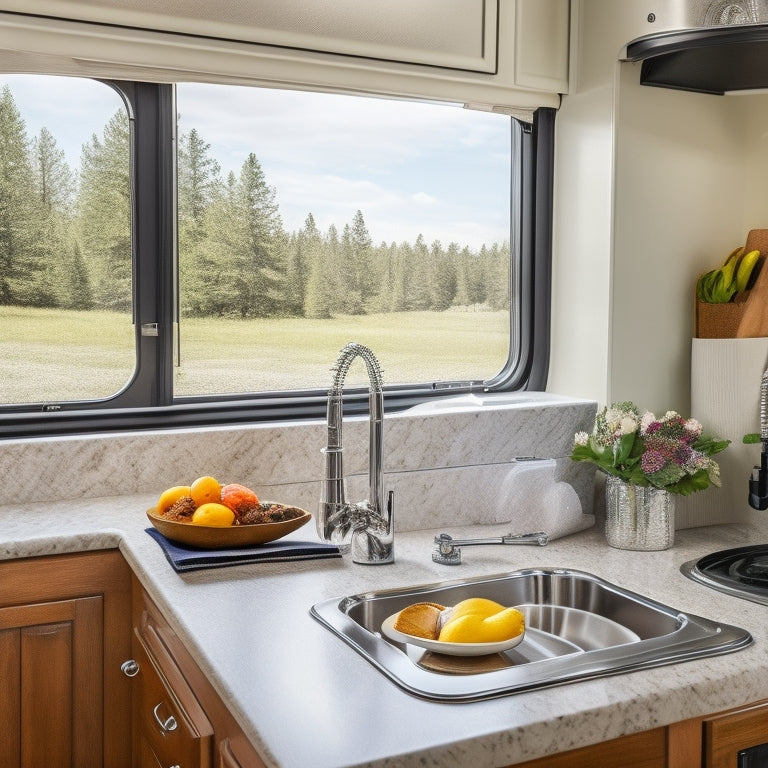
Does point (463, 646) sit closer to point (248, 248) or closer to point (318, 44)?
point (248, 248)

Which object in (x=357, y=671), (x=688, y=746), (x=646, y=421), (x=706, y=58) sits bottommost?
(x=688, y=746)

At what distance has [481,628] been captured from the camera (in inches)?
52.7

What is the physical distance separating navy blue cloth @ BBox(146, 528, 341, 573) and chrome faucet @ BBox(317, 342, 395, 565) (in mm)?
40

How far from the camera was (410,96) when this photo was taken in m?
2.21

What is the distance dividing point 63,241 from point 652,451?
54.6 inches

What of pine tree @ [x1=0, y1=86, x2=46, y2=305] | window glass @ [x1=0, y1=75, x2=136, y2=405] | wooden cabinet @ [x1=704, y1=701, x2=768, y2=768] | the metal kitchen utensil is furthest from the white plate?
pine tree @ [x1=0, y1=86, x2=46, y2=305]

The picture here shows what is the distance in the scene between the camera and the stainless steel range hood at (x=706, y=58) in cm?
185

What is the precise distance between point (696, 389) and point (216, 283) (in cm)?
120

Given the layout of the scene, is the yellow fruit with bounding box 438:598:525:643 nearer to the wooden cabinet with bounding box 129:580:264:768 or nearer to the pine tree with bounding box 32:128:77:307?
the wooden cabinet with bounding box 129:580:264:768

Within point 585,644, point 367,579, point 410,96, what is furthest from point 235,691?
point 410,96

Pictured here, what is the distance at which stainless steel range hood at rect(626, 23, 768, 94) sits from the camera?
185 centimetres

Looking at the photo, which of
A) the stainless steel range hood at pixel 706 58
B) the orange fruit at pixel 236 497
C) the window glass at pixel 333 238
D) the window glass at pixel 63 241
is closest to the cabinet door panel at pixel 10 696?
the orange fruit at pixel 236 497

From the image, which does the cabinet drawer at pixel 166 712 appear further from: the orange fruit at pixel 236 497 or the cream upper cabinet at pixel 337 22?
the cream upper cabinet at pixel 337 22

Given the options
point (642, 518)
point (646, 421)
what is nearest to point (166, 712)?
point (642, 518)
